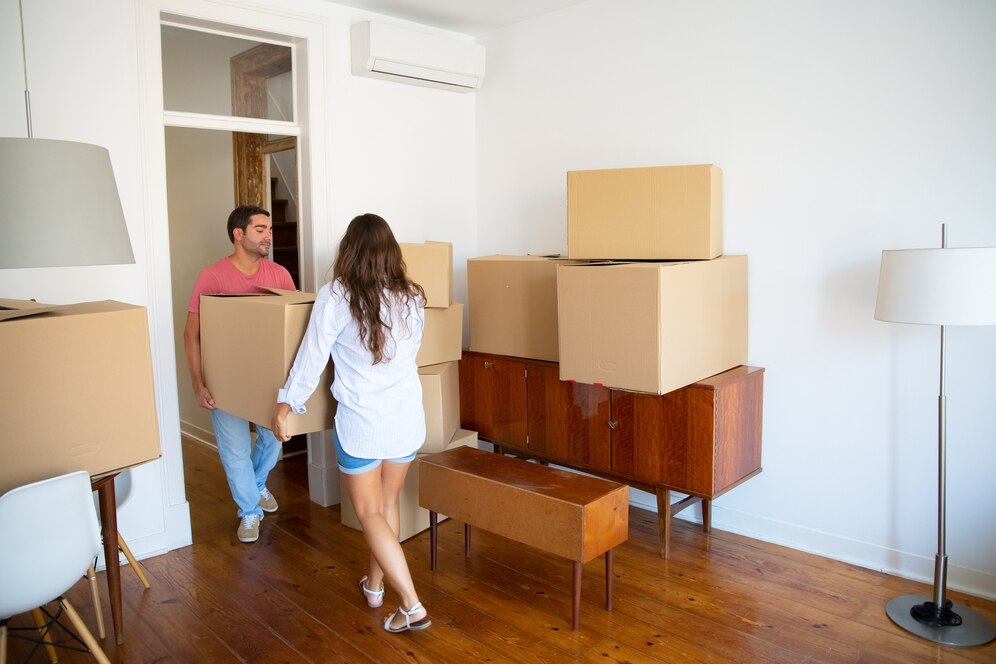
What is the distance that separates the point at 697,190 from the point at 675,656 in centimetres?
183

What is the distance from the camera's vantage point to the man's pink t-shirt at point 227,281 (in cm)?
348

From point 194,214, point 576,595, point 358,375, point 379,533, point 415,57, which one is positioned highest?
point 415,57

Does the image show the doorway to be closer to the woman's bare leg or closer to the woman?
the woman

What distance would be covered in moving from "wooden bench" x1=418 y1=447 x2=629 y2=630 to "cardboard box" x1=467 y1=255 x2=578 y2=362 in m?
0.65

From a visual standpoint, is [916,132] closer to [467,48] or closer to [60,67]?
[467,48]

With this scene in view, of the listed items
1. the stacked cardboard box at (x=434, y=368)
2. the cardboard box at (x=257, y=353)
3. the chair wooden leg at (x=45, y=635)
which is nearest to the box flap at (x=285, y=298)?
the cardboard box at (x=257, y=353)

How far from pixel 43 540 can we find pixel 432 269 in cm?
202

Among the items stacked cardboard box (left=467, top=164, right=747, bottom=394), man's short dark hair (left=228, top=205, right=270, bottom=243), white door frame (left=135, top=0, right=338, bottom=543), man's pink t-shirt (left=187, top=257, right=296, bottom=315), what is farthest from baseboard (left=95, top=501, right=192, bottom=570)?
stacked cardboard box (left=467, top=164, right=747, bottom=394)

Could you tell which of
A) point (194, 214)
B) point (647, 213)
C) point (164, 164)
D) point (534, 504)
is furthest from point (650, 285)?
point (194, 214)

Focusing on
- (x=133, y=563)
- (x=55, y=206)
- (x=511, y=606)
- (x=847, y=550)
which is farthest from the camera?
(x=847, y=550)

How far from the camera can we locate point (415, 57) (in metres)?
4.10

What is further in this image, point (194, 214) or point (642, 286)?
point (194, 214)

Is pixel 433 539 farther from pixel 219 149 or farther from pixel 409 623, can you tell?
pixel 219 149

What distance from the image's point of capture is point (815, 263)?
10.7ft
